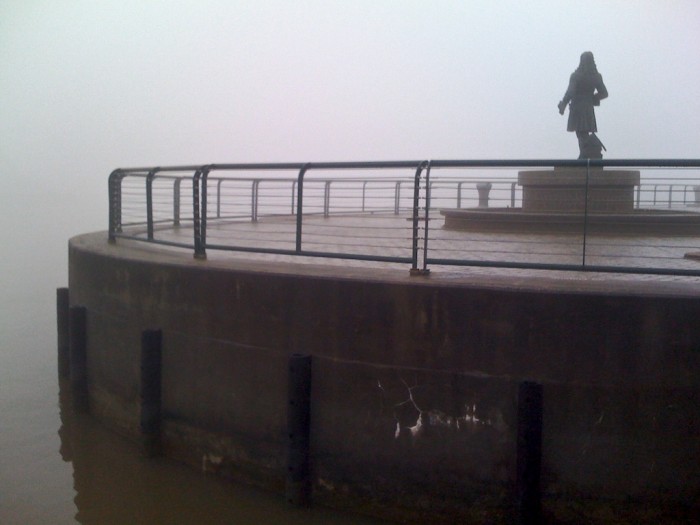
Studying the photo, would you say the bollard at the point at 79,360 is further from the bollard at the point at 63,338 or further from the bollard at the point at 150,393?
the bollard at the point at 150,393

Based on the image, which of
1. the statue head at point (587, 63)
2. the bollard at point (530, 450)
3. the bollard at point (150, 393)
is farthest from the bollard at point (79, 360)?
the statue head at point (587, 63)

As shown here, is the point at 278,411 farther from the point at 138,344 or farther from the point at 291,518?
the point at 138,344

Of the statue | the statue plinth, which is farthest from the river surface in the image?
the statue

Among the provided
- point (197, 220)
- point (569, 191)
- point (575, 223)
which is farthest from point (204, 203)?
point (569, 191)

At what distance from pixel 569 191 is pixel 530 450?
317 inches

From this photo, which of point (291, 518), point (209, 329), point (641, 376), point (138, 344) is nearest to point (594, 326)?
point (641, 376)

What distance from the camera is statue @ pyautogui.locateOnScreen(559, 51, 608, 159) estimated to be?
1342cm

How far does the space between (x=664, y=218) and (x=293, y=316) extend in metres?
7.21

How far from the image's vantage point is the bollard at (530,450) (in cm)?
548

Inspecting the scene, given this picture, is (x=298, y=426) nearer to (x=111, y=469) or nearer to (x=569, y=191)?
(x=111, y=469)

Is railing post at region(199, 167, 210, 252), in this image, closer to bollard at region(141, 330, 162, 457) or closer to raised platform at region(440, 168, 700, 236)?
bollard at region(141, 330, 162, 457)

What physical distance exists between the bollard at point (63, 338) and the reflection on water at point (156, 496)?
2.40 metres

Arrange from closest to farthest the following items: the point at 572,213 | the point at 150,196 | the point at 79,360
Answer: the point at 79,360 < the point at 150,196 < the point at 572,213

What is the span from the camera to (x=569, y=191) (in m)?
12.7
